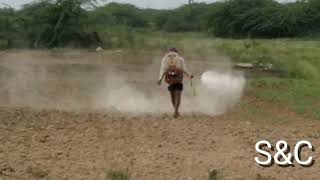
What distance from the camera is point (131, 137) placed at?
13.2m

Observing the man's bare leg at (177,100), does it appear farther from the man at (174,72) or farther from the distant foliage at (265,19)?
the distant foliage at (265,19)

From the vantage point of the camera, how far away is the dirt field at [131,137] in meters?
10.2

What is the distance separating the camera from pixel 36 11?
4284 centimetres

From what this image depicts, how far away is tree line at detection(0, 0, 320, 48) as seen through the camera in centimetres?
4200

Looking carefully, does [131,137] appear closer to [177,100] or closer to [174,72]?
[177,100]

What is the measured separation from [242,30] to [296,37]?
167 inches

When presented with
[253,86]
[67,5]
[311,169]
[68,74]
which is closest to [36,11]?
[67,5]

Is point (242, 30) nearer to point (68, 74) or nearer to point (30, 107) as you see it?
point (68, 74)

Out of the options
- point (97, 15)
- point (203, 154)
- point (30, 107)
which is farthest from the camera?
point (97, 15)

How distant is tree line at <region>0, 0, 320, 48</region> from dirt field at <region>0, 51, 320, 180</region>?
19.1 metres

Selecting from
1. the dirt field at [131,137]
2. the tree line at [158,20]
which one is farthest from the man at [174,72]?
the tree line at [158,20]

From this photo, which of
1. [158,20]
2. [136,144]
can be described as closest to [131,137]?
[136,144]

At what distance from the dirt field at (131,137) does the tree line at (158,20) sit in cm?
1907

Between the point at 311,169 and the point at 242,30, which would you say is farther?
the point at 242,30
